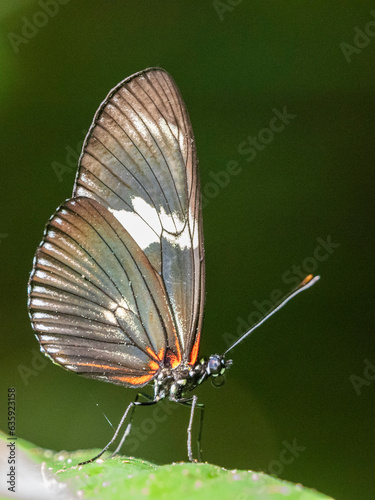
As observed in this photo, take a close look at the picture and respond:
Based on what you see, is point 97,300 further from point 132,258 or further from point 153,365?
point 153,365

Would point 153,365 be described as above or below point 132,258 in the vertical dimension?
below

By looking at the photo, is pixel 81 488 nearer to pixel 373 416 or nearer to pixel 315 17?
pixel 373 416

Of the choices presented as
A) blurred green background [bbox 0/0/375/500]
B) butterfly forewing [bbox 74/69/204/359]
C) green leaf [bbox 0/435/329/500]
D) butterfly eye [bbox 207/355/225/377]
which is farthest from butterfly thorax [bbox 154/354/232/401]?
blurred green background [bbox 0/0/375/500]

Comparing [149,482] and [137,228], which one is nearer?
[149,482]

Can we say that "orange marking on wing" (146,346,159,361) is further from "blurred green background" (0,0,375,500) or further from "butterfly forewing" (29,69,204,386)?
"blurred green background" (0,0,375,500)

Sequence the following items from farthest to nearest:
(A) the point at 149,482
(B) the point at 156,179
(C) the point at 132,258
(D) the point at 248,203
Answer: (D) the point at 248,203
(C) the point at 132,258
(B) the point at 156,179
(A) the point at 149,482

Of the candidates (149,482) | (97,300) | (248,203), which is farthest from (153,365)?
(248,203)

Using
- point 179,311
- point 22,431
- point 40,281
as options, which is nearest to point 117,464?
point 179,311

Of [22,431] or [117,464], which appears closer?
[117,464]
